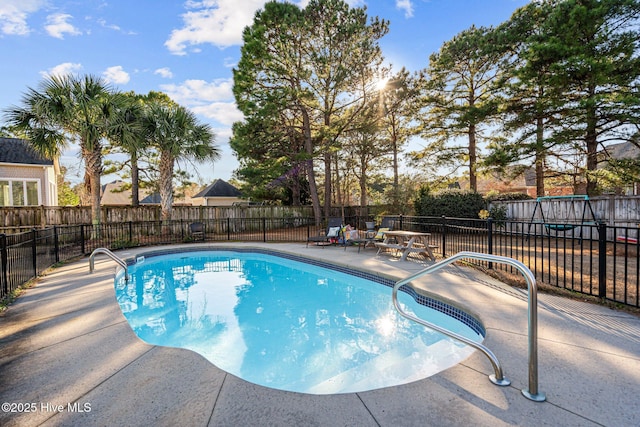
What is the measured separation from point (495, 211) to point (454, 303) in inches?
398

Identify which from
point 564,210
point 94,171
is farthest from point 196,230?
point 564,210

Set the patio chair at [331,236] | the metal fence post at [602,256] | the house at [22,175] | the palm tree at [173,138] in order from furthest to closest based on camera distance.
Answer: the house at [22,175] < the palm tree at [173,138] < the patio chair at [331,236] < the metal fence post at [602,256]

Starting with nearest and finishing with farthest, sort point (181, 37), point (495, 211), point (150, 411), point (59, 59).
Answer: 1. point (150, 411)
2. point (181, 37)
3. point (59, 59)
4. point (495, 211)

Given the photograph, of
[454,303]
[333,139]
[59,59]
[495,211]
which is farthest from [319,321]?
[59,59]

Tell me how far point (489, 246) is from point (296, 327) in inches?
162

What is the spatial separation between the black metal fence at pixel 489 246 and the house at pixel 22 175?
5.15 meters

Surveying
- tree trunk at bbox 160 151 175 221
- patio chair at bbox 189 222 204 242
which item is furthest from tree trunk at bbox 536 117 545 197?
tree trunk at bbox 160 151 175 221

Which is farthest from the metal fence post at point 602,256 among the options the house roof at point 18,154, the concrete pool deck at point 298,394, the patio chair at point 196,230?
the house roof at point 18,154

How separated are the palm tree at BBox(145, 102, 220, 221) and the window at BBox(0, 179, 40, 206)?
6.80 m

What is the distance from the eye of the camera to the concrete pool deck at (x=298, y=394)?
75.4 inches

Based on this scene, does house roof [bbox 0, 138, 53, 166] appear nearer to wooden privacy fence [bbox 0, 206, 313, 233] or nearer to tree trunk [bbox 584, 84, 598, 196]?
wooden privacy fence [bbox 0, 206, 313, 233]

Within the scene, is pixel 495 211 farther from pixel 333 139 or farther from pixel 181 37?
pixel 181 37

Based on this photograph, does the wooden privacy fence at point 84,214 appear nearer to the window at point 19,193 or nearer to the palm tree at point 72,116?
the window at point 19,193

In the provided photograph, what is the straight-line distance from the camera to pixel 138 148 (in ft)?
37.6
